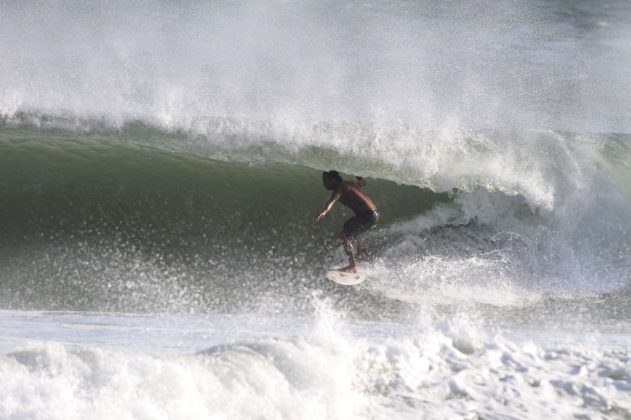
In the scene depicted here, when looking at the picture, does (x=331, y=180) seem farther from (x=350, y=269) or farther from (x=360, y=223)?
(x=350, y=269)

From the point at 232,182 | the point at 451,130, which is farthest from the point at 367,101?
the point at 232,182

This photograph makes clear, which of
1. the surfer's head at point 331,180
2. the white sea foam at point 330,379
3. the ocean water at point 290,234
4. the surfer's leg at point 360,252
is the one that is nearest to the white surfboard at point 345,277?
the ocean water at point 290,234

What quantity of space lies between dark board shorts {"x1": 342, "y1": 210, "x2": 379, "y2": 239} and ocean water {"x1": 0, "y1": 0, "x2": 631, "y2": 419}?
24.0 inches

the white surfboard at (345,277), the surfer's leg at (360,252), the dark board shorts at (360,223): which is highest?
the dark board shorts at (360,223)

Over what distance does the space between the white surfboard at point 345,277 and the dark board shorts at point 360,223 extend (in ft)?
1.35

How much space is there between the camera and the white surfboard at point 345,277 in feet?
27.9

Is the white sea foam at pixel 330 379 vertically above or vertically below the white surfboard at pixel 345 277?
below

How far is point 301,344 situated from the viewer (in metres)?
5.86

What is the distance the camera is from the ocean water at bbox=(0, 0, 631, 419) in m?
5.44

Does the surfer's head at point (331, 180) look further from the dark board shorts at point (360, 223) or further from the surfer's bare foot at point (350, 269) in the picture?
the surfer's bare foot at point (350, 269)

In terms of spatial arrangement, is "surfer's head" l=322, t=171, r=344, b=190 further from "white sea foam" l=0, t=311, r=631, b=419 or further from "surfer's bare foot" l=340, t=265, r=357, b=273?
"white sea foam" l=0, t=311, r=631, b=419

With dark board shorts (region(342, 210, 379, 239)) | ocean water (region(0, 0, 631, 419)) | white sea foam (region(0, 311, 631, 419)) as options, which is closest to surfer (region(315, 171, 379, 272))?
dark board shorts (region(342, 210, 379, 239))

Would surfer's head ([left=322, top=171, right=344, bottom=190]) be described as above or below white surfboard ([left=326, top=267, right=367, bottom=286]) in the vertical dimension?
above

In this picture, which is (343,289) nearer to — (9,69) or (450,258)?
(450,258)
